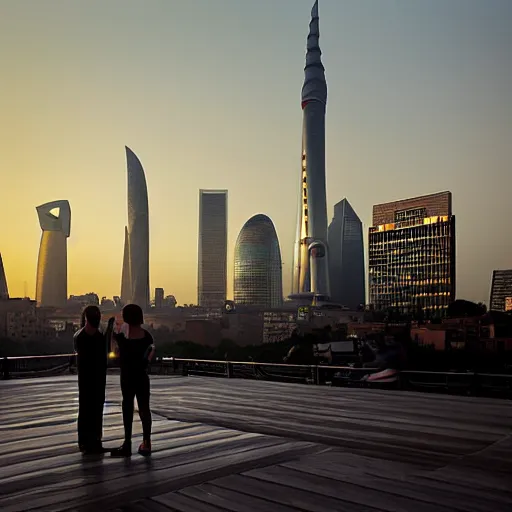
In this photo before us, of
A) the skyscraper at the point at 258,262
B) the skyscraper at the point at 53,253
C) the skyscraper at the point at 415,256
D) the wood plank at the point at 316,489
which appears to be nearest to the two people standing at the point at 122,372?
the wood plank at the point at 316,489

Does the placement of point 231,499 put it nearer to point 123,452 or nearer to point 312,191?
point 123,452

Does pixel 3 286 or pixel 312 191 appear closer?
pixel 3 286

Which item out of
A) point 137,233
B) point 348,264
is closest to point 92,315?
point 137,233

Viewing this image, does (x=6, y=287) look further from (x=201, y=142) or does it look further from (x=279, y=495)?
(x=279, y=495)

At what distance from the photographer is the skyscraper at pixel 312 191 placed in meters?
115

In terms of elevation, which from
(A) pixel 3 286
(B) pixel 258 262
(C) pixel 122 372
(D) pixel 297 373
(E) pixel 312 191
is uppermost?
(E) pixel 312 191

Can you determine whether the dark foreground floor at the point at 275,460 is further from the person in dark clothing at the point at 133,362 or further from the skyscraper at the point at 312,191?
the skyscraper at the point at 312,191

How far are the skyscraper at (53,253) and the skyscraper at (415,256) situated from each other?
8232 cm

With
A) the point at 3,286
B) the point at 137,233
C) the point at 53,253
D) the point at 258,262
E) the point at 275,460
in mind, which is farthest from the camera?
the point at 258,262

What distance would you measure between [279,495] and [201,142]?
59.2 meters

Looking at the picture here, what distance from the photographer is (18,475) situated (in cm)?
525

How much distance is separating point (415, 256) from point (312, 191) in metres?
45.4

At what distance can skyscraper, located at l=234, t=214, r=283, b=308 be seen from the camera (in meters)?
188

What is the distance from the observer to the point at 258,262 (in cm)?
18900
